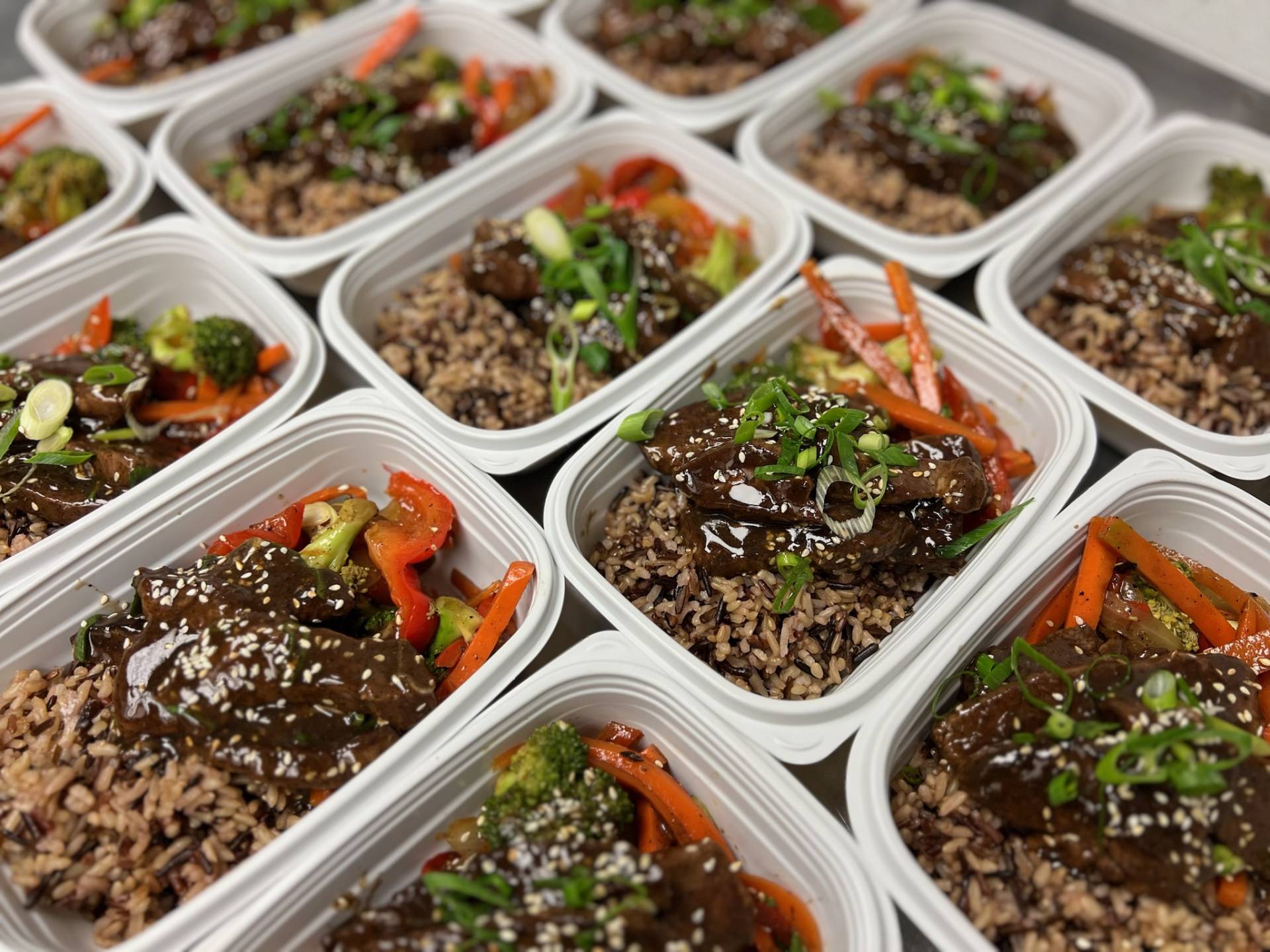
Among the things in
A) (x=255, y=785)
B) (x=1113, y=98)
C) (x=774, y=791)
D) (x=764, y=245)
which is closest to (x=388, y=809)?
(x=255, y=785)

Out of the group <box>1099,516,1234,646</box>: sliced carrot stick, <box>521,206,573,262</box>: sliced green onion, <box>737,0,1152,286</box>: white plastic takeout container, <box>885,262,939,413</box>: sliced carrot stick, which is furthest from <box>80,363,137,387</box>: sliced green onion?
<box>1099,516,1234,646</box>: sliced carrot stick

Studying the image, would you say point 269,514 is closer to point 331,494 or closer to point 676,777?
point 331,494

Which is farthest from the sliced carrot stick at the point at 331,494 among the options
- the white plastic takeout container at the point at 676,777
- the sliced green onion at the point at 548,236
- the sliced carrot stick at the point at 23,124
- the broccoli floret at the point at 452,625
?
the sliced carrot stick at the point at 23,124

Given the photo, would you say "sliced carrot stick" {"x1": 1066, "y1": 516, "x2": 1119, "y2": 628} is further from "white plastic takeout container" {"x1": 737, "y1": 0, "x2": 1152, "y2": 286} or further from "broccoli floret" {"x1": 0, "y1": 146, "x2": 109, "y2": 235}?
"broccoli floret" {"x1": 0, "y1": 146, "x2": 109, "y2": 235}

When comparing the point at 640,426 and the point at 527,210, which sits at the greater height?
the point at 527,210

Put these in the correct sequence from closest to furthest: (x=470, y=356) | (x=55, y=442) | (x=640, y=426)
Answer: (x=640, y=426), (x=55, y=442), (x=470, y=356)

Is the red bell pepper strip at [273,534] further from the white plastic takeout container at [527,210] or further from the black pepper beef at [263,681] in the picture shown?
the white plastic takeout container at [527,210]

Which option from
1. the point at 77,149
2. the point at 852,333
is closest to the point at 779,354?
the point at 852,333
